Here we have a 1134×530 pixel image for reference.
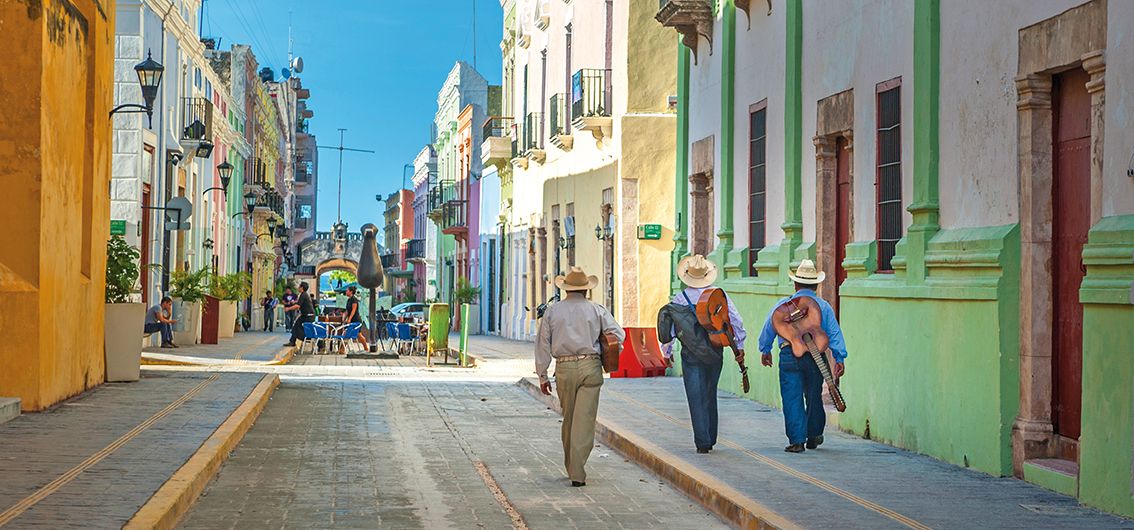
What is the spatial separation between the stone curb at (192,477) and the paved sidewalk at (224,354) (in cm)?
1019

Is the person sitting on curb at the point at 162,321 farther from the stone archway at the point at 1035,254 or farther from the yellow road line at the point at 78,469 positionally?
the stone archway at the point at 1035,254

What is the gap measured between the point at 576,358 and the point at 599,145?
1937 cm

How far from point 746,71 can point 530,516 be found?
36.1 feet

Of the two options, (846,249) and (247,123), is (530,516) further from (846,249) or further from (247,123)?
(247,123)

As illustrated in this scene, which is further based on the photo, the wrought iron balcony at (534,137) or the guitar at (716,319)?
the wrought iron balcony at (534,137)

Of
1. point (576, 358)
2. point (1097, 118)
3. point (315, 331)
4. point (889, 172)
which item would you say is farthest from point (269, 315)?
point (1097, 118)

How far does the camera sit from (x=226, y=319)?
39438 mm

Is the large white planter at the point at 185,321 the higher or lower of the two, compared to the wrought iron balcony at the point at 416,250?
lower

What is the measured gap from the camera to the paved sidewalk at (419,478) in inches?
383

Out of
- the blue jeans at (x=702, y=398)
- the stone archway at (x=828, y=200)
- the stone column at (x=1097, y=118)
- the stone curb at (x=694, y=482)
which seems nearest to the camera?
the stone curb at (x=694, y=482)

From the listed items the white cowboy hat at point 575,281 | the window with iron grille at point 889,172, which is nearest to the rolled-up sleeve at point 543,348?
the white cowboy hat at point 575,281

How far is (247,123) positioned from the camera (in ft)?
189

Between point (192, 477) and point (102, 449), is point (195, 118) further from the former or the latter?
point (192, 477)

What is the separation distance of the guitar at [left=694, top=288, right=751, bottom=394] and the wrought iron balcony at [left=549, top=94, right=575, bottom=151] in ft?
68.2
